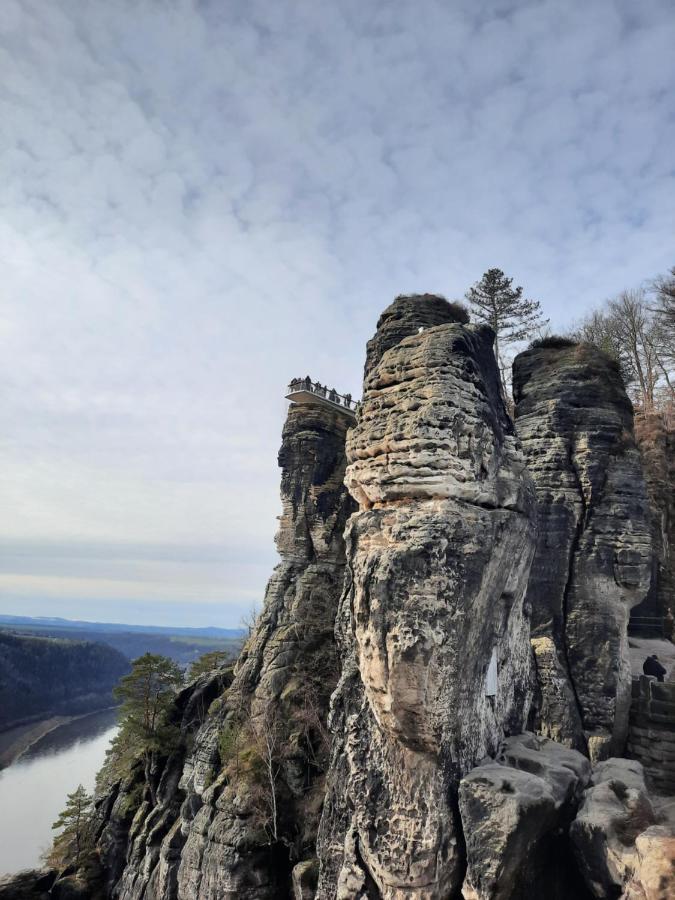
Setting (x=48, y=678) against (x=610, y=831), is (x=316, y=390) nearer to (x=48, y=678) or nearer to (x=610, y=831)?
(x=610, y=831)

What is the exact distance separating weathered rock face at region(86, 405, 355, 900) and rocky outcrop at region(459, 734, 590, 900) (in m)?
9.92

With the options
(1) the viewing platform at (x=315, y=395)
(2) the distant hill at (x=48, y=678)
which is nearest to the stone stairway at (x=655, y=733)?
(1) the viewing platform at (x=315, y=395)

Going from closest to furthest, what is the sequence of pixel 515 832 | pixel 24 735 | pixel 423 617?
1. pixel 515 832
2. pixel 423 617
3. pixel 24 735

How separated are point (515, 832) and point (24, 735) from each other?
99.0 meters

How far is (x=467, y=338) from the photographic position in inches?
435

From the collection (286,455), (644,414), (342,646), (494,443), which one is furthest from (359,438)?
(286,455)

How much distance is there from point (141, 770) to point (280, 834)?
1303 cm

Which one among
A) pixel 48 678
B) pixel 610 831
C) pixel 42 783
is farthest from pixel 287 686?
pixel 48 678

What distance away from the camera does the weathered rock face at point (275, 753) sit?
18.7 metres

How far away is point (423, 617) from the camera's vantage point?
8.82 meters

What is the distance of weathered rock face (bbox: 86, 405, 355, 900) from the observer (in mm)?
18672

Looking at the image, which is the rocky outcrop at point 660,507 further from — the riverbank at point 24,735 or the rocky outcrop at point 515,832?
the riverbank at point 24,735

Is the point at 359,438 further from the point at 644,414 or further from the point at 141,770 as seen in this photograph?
the point at 141,770

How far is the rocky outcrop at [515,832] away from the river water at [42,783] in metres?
38.7
